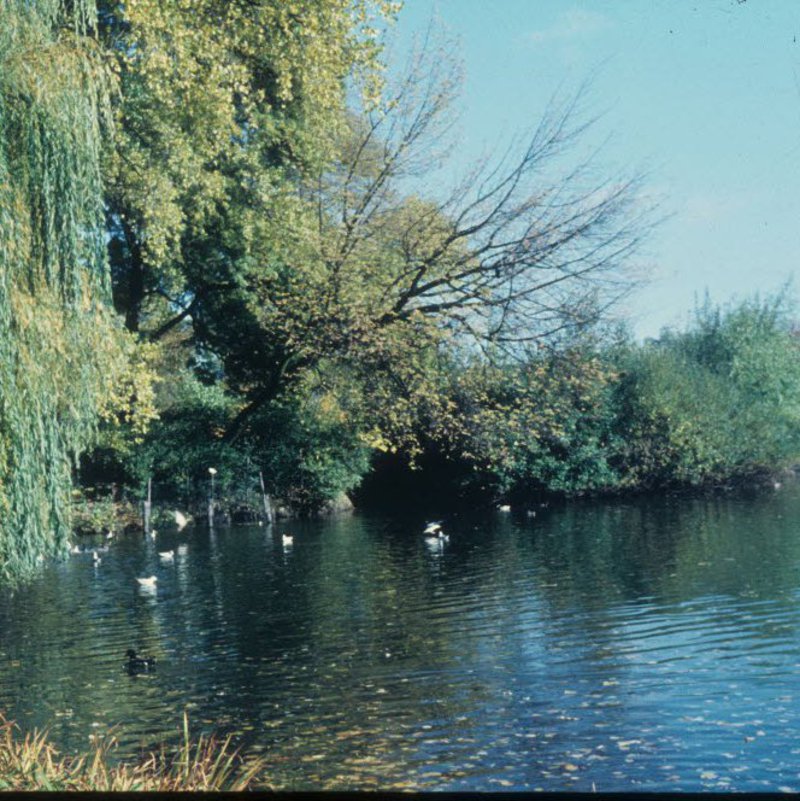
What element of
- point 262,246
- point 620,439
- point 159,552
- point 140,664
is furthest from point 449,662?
point 620,439

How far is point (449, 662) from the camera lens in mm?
12688

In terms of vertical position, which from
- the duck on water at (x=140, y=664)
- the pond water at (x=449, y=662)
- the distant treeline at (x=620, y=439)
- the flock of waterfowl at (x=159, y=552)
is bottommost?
the pond water at (x=449, y=662)

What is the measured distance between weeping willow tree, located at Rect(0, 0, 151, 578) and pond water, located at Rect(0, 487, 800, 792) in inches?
97.6

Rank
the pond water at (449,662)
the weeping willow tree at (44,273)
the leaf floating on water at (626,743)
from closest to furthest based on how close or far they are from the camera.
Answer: the pond water at (449,662) → the leaf floating on water at (626,743) → the weeping willow tree at (44,273)

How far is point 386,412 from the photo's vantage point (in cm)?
2230

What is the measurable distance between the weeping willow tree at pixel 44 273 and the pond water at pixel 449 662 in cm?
248

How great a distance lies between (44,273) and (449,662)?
21.4ft

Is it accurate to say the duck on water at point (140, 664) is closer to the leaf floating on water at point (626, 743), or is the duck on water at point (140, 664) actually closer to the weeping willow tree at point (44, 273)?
the weeping willow tree at point (44, 273)

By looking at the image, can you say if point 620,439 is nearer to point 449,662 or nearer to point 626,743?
point 449,662

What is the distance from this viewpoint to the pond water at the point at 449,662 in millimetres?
8781

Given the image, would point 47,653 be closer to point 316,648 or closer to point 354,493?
point 316,648

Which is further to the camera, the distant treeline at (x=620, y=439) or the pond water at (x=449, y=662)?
the distant treeline at (x=620, y=439)

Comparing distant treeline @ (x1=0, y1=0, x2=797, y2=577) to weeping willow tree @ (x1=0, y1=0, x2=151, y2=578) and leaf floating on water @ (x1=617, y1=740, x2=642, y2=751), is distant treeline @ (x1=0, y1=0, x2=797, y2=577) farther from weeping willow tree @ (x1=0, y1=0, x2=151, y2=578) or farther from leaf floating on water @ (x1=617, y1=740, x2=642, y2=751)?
leaf floating on water @ (x1=617, y1=740, x2=642, y2=751)

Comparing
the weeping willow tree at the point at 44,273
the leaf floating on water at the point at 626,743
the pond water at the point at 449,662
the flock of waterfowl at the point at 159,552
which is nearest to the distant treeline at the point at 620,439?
the flock of waterfowl at the point at 159,552
